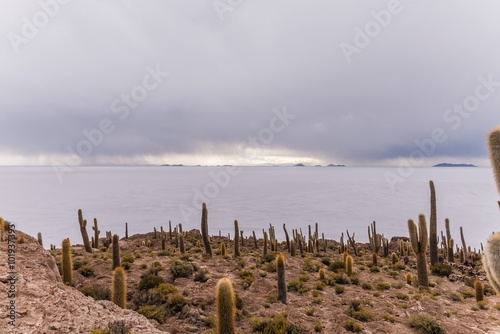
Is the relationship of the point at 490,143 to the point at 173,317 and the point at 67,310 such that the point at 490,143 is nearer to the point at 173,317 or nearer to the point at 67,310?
the point at 67,310

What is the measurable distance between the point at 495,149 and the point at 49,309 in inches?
414

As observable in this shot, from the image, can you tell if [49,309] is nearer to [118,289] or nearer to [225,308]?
[118,289]

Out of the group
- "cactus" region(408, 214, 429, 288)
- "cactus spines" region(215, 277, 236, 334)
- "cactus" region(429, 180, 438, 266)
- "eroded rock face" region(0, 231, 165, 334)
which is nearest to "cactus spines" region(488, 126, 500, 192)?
"cactus spines" region(215, 277, 236, 334)

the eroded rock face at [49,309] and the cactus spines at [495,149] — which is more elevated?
the cactus spines at [495,149]

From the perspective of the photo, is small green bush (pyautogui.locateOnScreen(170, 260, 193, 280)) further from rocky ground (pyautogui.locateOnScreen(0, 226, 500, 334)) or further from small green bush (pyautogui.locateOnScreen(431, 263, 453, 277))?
small green bush (pyautogui.locateOnScreen(431, 263, 453, 277))

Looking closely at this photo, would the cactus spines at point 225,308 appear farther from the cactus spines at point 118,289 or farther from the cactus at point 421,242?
the cactus at point 421,242

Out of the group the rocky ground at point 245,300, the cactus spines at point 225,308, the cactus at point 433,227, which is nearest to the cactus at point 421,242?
Answer: the rocky ground at point 245,300

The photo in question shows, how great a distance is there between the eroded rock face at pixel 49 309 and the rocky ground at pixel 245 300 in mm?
21

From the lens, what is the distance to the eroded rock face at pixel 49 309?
632 cm

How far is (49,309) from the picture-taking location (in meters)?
6.92

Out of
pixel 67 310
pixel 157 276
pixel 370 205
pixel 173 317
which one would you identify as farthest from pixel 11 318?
pixel 370 205

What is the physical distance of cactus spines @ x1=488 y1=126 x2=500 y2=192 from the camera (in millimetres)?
5480

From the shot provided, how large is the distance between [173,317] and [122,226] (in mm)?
58994

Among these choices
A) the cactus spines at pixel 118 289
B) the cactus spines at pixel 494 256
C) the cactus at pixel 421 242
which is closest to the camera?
the cactus spines at pixel 494 256
